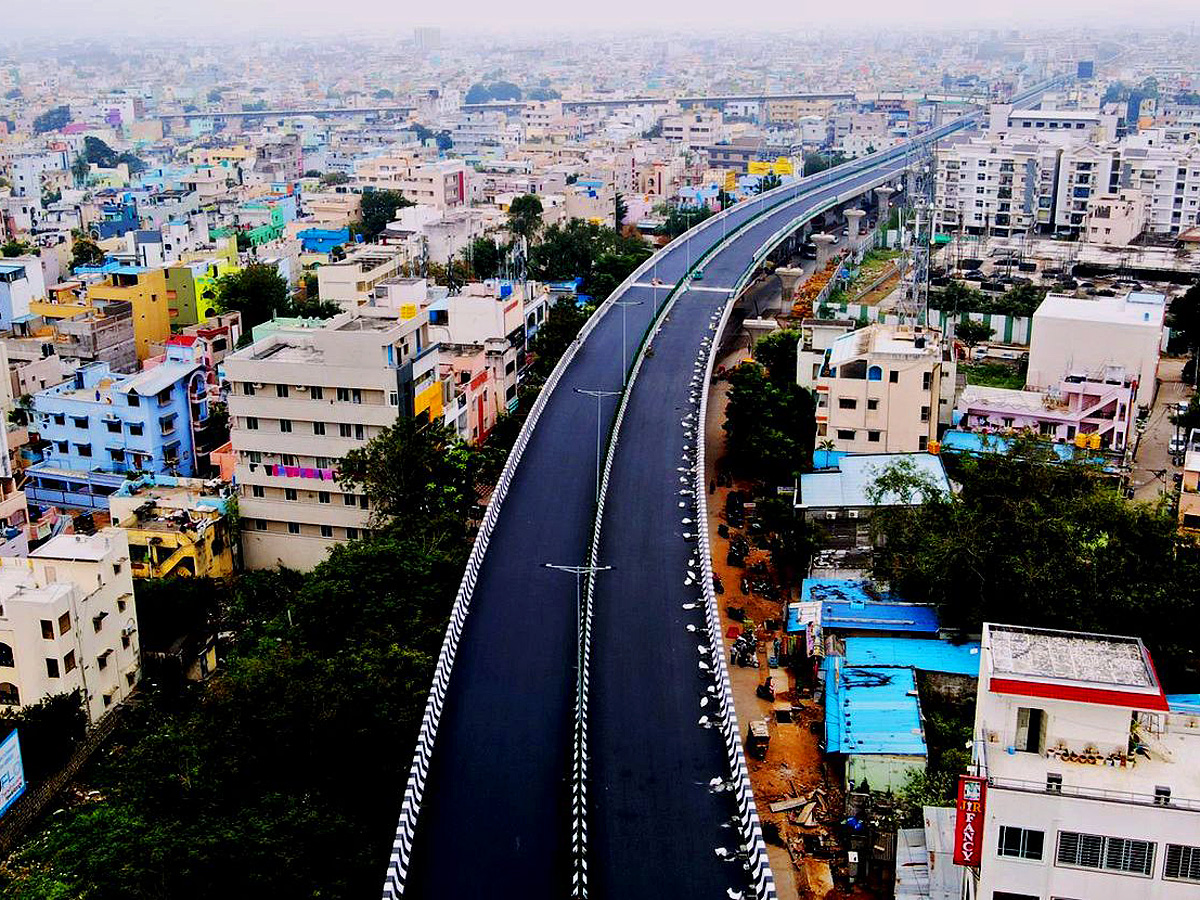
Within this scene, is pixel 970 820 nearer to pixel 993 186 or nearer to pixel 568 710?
pixel 568 710

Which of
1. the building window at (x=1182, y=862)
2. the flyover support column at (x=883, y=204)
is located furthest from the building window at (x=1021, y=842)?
the flyover support column at (x=883, y=204)

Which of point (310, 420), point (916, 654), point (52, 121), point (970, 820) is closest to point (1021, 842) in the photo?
point (970, 820)

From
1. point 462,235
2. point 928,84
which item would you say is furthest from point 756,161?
point 928,84

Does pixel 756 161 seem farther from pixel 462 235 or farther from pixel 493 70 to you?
pixel 493 70

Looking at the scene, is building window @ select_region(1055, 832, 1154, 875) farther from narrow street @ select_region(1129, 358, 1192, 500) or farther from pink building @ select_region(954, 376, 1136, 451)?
pink building @ select_region(954, 376, 1136, 451)

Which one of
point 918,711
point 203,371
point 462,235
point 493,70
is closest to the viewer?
point 918,711

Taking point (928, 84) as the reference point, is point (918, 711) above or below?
below

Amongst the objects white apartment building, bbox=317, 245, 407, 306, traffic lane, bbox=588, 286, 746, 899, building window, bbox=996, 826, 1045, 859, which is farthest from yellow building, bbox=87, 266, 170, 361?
building window, bbox=996, 826, 1045, 859
